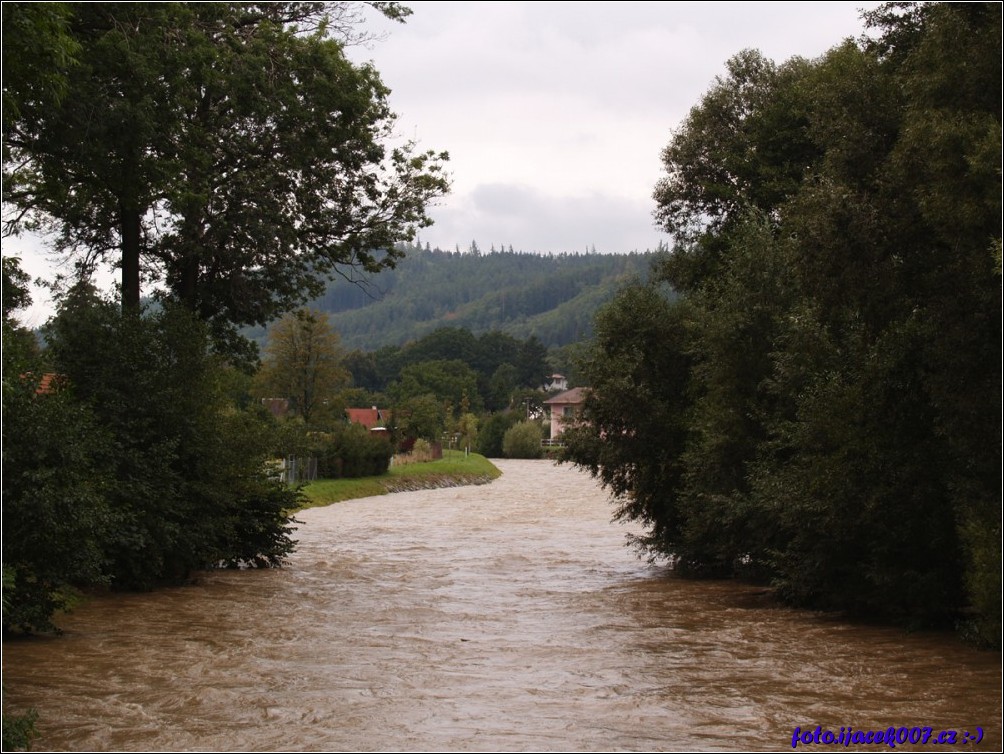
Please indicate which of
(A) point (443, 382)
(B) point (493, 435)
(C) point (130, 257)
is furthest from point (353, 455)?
(A) point (443, 382)

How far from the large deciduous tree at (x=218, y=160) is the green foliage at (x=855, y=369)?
728 centimetres

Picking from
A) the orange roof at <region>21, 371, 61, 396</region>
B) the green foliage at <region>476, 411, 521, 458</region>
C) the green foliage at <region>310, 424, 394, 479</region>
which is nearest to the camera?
the orange roof at <region>21, 371, 61, 396</region>

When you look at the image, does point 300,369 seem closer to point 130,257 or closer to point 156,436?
point 130,257

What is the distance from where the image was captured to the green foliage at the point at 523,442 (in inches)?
4577

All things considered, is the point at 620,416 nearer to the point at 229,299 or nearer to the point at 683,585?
the point at 683,585

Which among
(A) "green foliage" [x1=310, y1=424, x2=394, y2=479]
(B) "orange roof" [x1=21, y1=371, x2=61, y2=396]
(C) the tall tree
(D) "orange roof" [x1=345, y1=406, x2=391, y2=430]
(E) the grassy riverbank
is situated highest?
(C) the tall tree

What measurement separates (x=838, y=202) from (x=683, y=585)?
11891mm

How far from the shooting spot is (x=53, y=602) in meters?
16.2

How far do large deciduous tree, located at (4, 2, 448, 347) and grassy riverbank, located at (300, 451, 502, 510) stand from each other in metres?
20.1

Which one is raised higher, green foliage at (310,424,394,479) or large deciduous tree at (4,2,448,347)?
large deciduous tree at (4,2,448,347)

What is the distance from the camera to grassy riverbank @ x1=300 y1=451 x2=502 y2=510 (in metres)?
54.6

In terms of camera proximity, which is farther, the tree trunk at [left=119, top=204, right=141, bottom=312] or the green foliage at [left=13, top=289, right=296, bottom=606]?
the tree trunk at [left=119, top=204, right=141, bottom=312]

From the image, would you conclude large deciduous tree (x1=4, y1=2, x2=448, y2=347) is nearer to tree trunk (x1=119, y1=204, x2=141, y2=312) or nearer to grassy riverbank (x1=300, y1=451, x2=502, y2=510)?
tree trunk (x1=119, y1=204, x2=141, y2=312)

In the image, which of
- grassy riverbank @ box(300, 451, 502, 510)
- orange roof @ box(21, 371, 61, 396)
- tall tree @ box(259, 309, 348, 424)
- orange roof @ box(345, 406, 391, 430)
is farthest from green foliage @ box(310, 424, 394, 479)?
orange roof @ box(345, 406, 391, 430)
